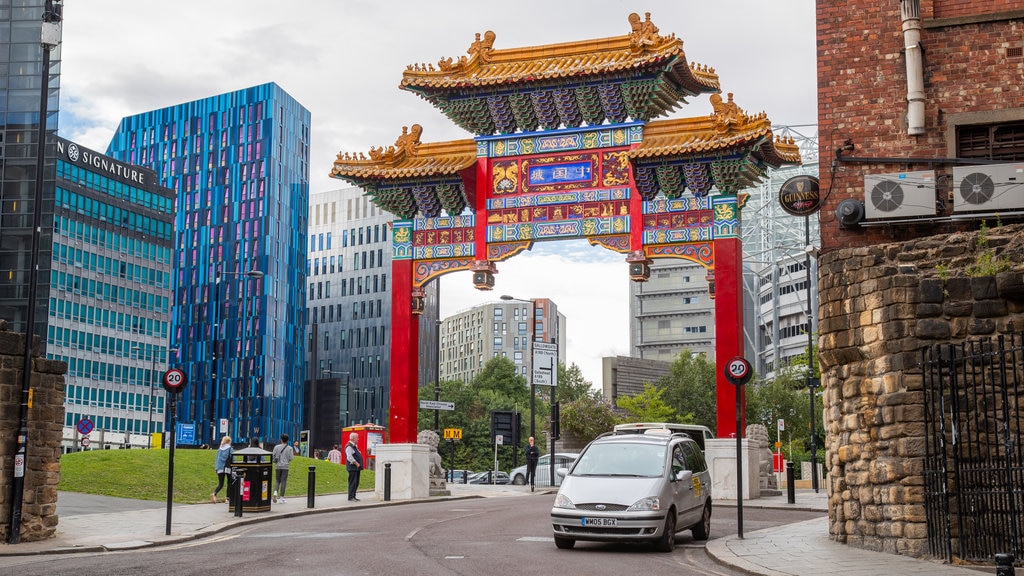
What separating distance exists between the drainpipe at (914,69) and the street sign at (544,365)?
22.5m

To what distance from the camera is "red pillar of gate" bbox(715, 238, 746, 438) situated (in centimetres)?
Answer: 3047

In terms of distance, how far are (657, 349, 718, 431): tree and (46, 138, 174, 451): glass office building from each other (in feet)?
135

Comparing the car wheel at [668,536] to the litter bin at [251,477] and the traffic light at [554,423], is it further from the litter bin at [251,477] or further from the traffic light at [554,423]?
the traffic light at [554,423]

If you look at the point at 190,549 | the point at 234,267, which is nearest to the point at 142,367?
the point at 234,267

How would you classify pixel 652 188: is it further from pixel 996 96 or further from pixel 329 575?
pixel 329 575

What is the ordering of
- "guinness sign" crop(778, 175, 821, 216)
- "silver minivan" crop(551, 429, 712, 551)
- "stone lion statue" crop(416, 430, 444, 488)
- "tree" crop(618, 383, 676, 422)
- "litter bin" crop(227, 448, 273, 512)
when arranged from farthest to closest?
"tree" crop(618, 383, 676, 422) → "stone lion statue" crop(416, 430, 444, 488) → "litter bin" crop(227, 448, 273, 512) → "guinness sign" crop(778, 175, 821, 216) → "silver minivan" crop(551, 429, 712, 551)

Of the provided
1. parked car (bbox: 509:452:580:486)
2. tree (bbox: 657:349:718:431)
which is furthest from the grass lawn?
tree (bbox: 657:349:718:431)

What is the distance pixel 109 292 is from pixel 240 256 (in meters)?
18.0

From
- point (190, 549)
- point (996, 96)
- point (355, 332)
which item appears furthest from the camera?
point (355, 332)

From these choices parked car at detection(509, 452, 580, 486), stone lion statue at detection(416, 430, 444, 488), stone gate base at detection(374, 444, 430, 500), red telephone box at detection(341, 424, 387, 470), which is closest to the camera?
stone gate base at detection(374, 444, 430, 500)

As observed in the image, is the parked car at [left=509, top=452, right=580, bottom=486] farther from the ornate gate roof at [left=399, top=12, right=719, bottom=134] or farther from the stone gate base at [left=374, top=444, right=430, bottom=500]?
the ornate gate roof at [left=399, top=12, right=719, bottom=134]

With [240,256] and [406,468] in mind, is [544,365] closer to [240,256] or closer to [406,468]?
[406,468]

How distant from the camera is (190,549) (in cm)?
1639

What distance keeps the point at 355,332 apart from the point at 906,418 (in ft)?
377
